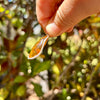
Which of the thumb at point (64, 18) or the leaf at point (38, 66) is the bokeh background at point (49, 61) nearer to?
the leaf at point (38, 66)

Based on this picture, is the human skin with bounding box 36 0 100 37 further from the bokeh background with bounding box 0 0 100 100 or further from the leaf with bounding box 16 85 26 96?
the leaf with bounding box 16 85 26 96

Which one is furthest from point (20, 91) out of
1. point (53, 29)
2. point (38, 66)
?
point (53, 29)

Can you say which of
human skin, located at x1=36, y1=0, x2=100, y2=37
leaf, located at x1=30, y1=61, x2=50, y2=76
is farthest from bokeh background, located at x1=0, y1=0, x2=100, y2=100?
human skin, located at x1=36, y1=0, x2=100, y2=37

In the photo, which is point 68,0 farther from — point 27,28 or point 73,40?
point 73,40

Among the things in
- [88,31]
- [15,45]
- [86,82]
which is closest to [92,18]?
[88,31]

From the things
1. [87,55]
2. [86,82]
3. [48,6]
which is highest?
[48,6]

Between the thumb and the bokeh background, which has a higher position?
the thumb
